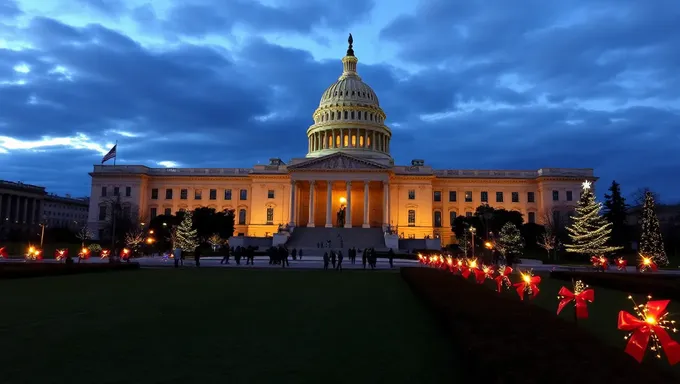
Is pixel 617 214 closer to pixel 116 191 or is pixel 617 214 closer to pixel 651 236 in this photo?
pixel 651 236

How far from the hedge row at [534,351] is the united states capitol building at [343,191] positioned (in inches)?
2650

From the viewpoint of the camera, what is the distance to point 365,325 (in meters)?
11.9

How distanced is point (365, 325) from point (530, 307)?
383 centimetres

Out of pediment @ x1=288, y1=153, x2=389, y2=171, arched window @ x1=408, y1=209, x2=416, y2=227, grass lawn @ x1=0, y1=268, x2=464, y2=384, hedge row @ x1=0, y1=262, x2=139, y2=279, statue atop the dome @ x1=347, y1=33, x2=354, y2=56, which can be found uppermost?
statue atop the dome @ x1=347, y1=33, x2=354, y2=56

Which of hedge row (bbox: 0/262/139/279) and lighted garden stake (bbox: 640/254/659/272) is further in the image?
lighted garden stake (bbox: 640/254/659/272)

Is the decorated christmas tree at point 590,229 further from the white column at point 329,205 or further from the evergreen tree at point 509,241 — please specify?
the white column at point 329,205

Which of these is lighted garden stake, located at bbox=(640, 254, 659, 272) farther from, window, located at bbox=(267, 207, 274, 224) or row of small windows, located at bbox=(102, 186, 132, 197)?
row of small windows, located at bbox=(102, 186, 132, 197)

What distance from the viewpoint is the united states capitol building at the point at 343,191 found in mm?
78625

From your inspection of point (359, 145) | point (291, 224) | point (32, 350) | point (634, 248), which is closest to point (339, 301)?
point (32, 350)

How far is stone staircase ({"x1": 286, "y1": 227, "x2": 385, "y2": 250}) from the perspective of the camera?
2625 inches

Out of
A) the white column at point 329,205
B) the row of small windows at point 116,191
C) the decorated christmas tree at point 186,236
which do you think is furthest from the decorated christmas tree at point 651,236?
the row of small windows at point 116,191

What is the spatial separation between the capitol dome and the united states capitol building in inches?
11.0

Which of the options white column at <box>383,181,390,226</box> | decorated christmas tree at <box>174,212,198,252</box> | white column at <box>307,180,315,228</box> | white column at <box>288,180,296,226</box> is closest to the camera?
decorated christmas tree at <box>174,212,198,252</box>

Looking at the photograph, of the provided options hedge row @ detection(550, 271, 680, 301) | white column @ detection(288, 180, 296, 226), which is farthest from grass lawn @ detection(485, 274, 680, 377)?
white column @ detection(288, 180, 296, 226)
